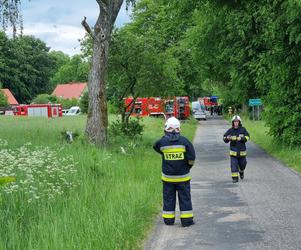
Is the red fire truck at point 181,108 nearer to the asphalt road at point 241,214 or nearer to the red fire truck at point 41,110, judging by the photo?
the red fire truck at point 41,110

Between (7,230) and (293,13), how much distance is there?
34.3 feet

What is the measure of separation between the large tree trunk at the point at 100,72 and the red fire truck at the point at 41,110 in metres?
56.1

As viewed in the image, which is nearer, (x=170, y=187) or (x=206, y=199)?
(x=170, y=187)

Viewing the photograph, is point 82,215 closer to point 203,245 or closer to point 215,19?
point 203,245

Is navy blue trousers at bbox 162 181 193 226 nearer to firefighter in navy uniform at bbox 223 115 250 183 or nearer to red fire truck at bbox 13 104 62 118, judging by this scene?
firefighter in navy uniform at bbox 223 115 250 183

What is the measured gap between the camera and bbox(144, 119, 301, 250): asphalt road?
741 centimetres

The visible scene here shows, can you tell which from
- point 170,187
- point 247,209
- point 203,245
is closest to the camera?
point 203,245

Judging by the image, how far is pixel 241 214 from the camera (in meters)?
9.30

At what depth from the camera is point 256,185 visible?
12.7 meters

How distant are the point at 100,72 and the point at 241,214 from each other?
10802 mm

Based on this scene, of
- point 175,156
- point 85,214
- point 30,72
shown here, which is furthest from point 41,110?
point 85,214

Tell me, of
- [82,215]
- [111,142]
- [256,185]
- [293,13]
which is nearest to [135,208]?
[82,215]

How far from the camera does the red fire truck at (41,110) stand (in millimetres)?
75375

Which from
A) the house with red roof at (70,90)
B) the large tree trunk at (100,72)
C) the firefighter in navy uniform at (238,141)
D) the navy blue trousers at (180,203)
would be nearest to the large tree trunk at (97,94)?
the large tree trunk at (100,72)
